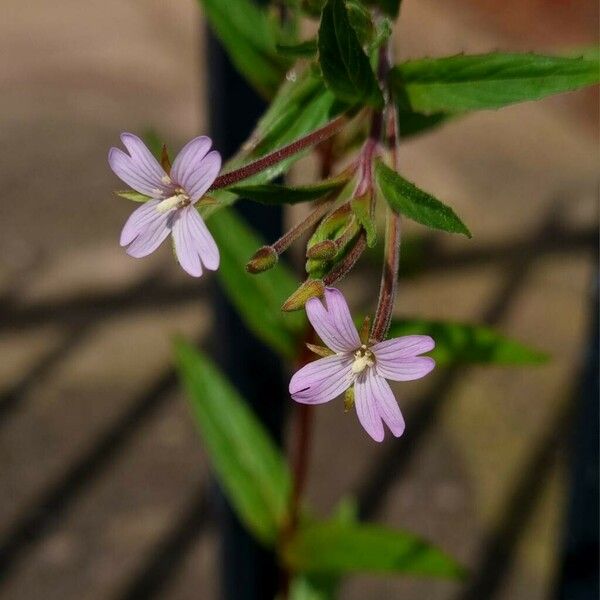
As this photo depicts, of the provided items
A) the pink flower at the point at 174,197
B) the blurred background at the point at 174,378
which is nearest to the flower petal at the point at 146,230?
the pink flower at the point at 174,197

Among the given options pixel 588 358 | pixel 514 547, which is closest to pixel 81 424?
pixel 514 547

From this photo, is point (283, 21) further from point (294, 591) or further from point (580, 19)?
point (580, 19)

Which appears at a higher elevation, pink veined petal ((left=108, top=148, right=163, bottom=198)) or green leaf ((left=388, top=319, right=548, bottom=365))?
pink veined petal ((left=108, top=148, right=163, bottom=198))

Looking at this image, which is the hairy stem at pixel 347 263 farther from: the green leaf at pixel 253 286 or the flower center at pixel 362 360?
the green leaf at pixel 253 286

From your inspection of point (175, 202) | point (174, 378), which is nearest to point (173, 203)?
point (175, 202)

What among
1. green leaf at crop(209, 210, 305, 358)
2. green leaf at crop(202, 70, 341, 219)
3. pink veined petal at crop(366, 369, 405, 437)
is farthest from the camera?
green leaf at crop(209, 210, 305, 358)

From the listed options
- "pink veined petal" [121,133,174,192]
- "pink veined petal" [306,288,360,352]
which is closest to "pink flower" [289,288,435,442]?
"pink veined petal" [306,288,360,352]

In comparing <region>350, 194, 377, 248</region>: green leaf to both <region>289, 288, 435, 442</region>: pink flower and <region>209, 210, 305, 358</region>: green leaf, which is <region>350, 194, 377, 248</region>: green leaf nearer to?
<region>289, 288, 435, 442</region>: pink flower

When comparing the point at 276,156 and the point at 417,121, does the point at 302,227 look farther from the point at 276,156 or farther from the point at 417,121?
the point at 417,121
